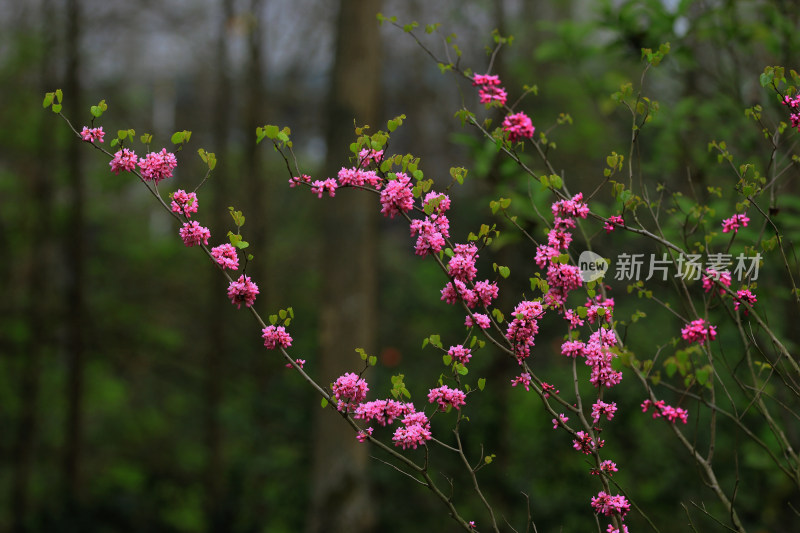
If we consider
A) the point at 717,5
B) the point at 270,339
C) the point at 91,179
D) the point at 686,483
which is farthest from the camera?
the point at 91,179

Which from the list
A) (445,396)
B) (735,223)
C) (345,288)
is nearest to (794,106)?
(735,223)

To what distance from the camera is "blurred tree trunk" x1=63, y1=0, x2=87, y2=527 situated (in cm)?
759

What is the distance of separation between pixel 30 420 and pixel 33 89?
12.2 feet

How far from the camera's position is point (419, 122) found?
35.1 feet

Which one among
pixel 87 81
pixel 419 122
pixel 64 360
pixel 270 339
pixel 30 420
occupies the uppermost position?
pixel 419 122

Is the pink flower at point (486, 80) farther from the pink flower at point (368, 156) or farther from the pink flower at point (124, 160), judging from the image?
the pink flower at point (124, 160)

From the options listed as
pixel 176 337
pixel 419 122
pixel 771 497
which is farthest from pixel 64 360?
pixel 771 497

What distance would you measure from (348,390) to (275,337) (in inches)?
8.2

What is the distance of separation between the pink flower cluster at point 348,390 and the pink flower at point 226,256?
361 millimetres

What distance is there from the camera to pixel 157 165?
5.72 feet

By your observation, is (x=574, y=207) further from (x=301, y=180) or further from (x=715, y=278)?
(x=301, y=180)

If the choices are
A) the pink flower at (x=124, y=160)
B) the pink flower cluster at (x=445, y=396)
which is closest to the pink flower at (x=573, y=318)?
the pink flower cluster at (x=445, y=396)

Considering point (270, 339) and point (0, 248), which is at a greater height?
point (0, 248)

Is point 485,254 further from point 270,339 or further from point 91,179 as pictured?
point 270,339
